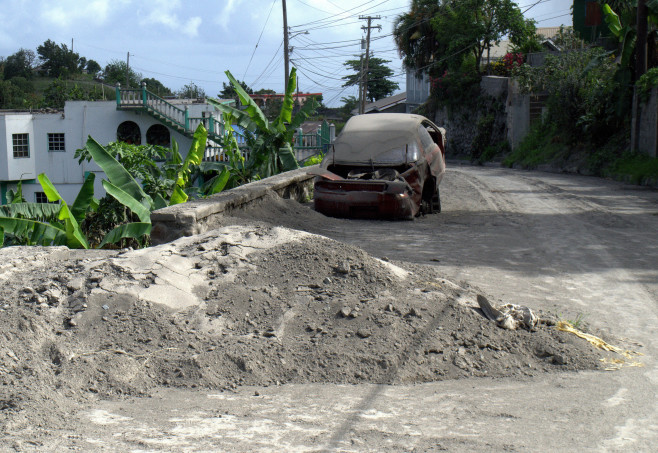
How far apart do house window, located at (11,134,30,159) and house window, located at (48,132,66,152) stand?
1.13 meters

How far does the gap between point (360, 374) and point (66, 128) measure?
120 ft

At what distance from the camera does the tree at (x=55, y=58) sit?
8000cm

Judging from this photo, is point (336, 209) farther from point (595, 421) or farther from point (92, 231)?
point (595, 421)

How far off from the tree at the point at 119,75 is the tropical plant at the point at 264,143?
2428 inches

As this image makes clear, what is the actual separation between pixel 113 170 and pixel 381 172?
444 centimetres

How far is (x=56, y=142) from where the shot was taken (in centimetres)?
3806

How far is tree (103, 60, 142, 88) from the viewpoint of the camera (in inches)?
2940

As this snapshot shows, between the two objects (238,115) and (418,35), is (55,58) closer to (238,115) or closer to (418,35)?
(418,35)

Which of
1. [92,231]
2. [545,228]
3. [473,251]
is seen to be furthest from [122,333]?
[545,228]

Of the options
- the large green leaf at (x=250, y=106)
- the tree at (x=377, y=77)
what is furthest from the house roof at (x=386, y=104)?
the large green leaf at (x=250, y=106)

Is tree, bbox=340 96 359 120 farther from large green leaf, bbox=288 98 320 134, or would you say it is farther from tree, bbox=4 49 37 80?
large green leaf, bbox=288 98 320 134

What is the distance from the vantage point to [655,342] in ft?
17.5

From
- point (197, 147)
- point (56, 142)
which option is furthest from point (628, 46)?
point (56, 142)

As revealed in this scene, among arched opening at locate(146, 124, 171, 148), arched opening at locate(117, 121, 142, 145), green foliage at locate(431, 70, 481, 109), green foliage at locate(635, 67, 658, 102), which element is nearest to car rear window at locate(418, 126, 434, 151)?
green foliage at locate(635, 67, 658, 102)
